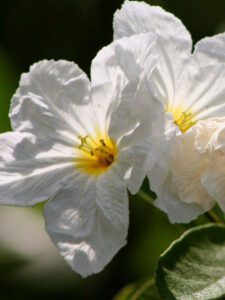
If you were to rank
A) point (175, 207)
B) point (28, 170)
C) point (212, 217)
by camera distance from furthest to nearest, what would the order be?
1. point (212, 217)
2. point (28, 170)
3. point (175, 207)

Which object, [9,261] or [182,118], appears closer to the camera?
[182,118]

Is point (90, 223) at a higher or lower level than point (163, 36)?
lower

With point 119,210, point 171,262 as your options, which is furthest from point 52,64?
point 171,262

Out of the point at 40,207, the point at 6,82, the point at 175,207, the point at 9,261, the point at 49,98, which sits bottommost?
the point at 9,261

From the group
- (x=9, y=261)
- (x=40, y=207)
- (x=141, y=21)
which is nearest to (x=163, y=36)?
(x=141, y=21)

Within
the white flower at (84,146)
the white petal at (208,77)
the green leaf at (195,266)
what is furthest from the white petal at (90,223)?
the white petal at (208,77)

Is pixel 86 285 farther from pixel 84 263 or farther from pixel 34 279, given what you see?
pixel 84 263

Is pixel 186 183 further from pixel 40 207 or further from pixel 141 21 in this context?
pixel 40 207

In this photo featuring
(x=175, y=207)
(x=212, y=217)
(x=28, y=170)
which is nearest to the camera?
(x=175, y=207)
